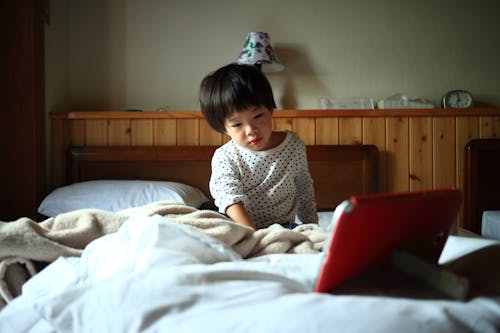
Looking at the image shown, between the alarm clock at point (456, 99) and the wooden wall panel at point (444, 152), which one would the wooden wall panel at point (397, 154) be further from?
the alarm clock at point (456, 99)

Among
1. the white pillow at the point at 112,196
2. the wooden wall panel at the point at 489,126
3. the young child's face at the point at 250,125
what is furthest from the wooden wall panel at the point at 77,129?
the wooden wall panel at the point at 489,126

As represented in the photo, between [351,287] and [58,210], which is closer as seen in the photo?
[351,287]

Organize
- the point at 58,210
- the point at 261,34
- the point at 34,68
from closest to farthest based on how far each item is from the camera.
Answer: the point at 58,210 → the point at 34,68 → the point at 261,34

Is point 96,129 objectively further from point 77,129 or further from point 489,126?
point 489,126

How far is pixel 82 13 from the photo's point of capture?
7.21 feet

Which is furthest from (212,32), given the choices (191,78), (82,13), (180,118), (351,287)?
(351,287)

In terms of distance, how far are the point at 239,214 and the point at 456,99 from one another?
1.72 metres

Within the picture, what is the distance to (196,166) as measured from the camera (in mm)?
2000

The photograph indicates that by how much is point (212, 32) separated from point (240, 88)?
135cm

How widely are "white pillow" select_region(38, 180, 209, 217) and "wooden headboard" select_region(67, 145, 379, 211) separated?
212mm

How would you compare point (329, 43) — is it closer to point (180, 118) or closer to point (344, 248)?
point (180, 118)

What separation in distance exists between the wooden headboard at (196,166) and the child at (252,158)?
2.44ft

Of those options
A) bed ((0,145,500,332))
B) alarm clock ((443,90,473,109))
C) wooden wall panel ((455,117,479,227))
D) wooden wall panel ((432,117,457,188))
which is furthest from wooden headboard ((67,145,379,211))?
bed ((0,145,500,332))

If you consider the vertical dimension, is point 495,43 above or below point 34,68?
above
